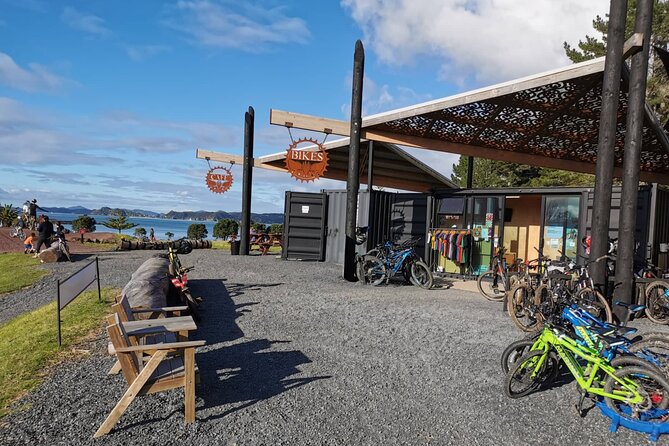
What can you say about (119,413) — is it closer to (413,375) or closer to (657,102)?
(413,375)

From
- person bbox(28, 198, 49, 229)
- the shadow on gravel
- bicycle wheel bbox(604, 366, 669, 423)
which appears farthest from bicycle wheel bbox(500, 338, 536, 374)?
person bbox(28, 198, 49, 229)

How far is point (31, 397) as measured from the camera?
383 cm

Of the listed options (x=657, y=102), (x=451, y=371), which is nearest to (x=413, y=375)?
(x=451, y=371)

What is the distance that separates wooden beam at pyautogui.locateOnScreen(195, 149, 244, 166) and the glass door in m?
10.8

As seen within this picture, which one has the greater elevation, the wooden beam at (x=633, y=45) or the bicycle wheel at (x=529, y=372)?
the wooden beam at (x=633, y=45)

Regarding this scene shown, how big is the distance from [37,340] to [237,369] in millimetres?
2745

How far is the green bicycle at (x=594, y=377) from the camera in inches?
138

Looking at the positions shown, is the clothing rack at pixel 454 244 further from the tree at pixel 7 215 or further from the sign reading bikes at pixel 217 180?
the tree at pixel 7 215

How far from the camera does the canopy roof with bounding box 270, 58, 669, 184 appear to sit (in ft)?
27.1

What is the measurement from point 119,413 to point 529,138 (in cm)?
1059

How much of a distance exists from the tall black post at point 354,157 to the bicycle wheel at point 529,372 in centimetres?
669

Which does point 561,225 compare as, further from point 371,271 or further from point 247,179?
point 247,179

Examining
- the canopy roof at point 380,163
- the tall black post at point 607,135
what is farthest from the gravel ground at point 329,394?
the canopy roof at point 380,163

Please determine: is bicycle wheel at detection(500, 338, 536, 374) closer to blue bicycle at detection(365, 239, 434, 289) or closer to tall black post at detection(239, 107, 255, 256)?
blue bicycle at detection(365, 239, 434, 289)
